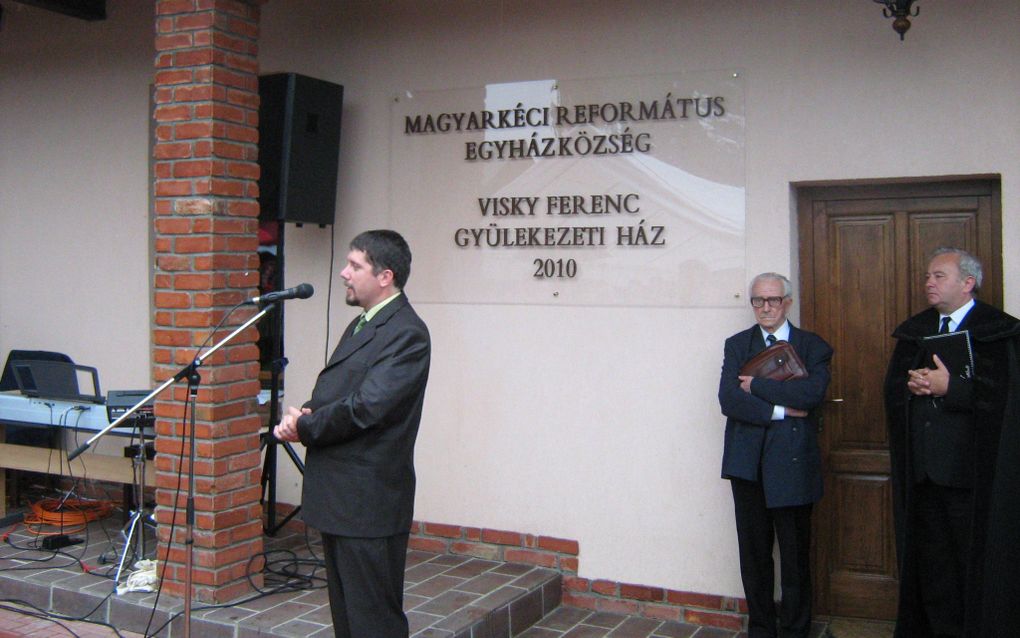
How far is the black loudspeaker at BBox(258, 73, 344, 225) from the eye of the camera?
5.77 metres

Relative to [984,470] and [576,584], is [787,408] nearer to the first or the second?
[984,470]

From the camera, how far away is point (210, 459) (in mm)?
4906

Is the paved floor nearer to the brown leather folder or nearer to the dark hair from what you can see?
the brown leather folder

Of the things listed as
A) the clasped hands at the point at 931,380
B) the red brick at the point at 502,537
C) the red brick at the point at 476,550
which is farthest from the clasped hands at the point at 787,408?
the red brick at the point at 476,550

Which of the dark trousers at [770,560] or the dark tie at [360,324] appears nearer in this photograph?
the dark tie at [360,324]

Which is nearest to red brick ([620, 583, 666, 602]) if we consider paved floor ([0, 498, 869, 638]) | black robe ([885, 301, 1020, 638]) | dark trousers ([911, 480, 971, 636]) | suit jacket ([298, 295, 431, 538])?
paved floor ([0, 498, 869, 638])

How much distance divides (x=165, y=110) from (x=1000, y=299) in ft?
13.4

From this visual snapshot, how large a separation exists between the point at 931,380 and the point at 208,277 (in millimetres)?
3292

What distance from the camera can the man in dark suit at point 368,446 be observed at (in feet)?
12.1

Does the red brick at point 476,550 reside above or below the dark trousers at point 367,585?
below

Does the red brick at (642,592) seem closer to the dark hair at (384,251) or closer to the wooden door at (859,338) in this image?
the wooden door at (859,338)

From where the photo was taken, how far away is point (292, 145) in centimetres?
578

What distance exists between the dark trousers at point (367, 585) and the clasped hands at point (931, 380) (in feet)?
7.66

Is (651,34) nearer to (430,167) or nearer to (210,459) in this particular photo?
(430,167)
